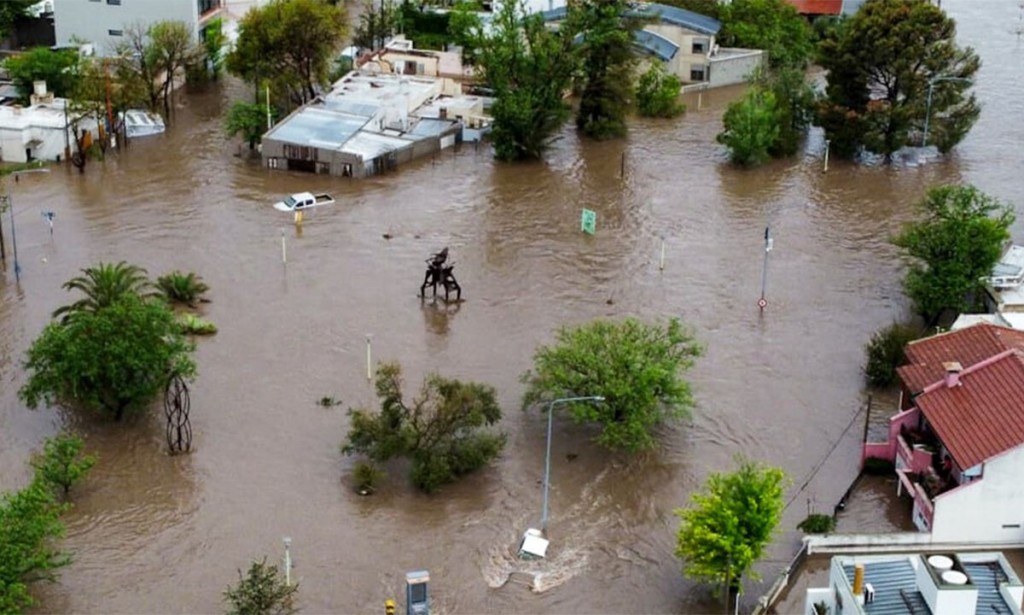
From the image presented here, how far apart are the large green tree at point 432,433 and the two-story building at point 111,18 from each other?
4105 centimetres

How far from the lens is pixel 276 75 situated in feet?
227

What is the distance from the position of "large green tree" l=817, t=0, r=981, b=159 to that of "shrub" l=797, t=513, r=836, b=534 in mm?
31848

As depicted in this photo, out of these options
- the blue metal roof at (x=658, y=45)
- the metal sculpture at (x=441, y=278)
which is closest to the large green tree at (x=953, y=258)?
the metal sculpture at (x=441, y=278)

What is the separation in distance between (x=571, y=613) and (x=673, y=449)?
813 centimetres

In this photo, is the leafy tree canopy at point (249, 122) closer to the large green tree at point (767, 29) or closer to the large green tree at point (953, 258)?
the large green tree at point (767, 29)

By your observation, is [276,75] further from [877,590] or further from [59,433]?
[877,590]

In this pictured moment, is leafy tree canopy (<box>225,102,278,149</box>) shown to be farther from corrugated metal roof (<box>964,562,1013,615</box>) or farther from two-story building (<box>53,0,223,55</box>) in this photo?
corrugated metal roof (<box>964,562,1013,615</box>)

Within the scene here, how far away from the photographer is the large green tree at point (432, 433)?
3753 cm

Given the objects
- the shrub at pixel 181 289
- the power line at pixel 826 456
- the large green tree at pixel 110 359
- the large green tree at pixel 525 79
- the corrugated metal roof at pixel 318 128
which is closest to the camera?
the power line at pixel 826 456

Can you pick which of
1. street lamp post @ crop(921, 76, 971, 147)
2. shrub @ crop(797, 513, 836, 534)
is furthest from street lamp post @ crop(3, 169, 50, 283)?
street lamp post @ crop(921, 76, 971, 147)

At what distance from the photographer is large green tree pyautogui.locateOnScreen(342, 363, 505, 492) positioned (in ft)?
123

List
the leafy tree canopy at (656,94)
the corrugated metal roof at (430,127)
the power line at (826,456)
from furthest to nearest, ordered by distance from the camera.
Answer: the leafy tree canopy at (656,94) → the corrugated metal roof at (430,127) → the power line at (826,456)

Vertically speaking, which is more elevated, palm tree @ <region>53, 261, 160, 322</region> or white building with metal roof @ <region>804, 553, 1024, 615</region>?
palm tree @ <region>53, 261, 160, 322</region>

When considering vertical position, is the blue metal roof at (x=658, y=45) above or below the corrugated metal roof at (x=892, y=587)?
above
